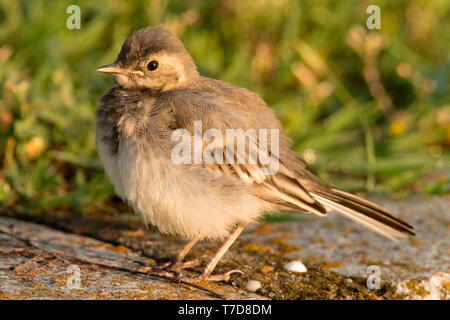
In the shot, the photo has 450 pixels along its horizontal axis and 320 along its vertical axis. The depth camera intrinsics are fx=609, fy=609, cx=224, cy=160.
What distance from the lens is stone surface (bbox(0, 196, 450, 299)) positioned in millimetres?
3434

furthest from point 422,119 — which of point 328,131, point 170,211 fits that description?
point 170,211

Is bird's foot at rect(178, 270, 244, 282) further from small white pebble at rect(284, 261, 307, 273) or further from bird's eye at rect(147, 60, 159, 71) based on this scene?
bird's eye at rect(147, 60, 159, 71)

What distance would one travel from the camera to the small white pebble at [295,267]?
13.0 ft

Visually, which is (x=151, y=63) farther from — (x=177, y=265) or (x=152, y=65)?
(x=177, y=265)

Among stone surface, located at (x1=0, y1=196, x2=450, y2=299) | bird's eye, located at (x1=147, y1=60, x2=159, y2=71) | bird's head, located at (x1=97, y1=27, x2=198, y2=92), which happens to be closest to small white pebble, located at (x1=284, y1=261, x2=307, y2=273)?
stone surface, located at (x1=0, y1=196, x2=450, y2=299)

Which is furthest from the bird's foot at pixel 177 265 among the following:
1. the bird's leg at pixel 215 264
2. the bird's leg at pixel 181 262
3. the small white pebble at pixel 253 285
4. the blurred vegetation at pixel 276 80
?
the blurred vegetation at pixel 276 80

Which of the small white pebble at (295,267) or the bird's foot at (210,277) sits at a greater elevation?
the small white pebble at (295,267)

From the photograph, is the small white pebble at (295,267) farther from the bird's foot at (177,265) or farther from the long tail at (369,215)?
the bird's foot at (177,265)

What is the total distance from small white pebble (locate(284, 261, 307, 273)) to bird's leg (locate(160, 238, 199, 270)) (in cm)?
63

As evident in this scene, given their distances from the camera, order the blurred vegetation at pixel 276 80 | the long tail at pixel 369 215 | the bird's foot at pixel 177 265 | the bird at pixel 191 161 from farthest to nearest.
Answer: the blurred vegetation at pixel 276 80 < the long tail at pixel 369 215 < the bird's foot at pixel 177 265 < the bird at pixel 191 161

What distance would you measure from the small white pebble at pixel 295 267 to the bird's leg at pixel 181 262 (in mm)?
628

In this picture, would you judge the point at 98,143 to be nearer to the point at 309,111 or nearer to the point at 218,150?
the point at 218,150

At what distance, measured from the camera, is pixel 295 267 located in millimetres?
3977
